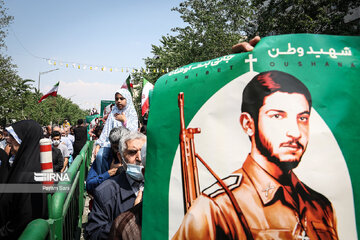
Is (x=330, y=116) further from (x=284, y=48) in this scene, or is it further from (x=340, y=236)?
(x=340, y=236)

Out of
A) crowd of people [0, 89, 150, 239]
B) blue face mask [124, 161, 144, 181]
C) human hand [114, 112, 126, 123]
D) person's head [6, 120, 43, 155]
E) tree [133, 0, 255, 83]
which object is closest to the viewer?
crowd of people [0, 89, 150, 239]

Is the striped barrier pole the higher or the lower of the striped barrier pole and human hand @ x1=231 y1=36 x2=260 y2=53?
the lower

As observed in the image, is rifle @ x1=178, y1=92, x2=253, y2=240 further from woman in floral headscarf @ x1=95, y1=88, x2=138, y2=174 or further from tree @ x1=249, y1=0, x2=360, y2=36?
tree @ x1=249, y1=0, x2=360, y2=36

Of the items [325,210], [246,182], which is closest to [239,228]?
[246,182]

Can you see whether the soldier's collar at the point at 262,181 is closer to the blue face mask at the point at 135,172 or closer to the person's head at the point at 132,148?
the blue face mask at the point at 135,172

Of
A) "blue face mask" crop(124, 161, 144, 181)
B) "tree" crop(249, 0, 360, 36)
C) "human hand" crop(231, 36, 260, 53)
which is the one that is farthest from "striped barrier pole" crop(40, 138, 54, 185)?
"tree" crop(249, 0, 360, 36)

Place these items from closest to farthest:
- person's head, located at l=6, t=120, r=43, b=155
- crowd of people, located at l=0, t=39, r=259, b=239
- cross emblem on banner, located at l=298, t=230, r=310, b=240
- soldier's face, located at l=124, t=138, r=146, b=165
Result: cross emblem on banner, located at l=298, t=230, r=310, b=240, crowd of people, located at l=0, t=39, r=259, b=239, soldier's face, located at l=124, t=138, r=146, b=165, person's head, located at l=6, t=120, r=43, b=155

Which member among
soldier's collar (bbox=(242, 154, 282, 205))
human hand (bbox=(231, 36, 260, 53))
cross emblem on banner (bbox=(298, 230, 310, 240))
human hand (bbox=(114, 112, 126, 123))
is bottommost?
cross emblem on banner (bbox=(298, 230, 310, 240))

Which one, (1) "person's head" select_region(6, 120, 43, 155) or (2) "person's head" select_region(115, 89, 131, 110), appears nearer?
(1) "person's head" select_region(6, 120, 43, 155)

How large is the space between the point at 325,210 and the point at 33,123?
286 cm

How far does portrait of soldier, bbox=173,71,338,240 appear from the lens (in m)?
1.24

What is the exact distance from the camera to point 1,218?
8.54 ft

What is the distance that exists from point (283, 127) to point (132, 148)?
5.00ft

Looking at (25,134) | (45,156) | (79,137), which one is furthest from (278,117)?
(79,137)
